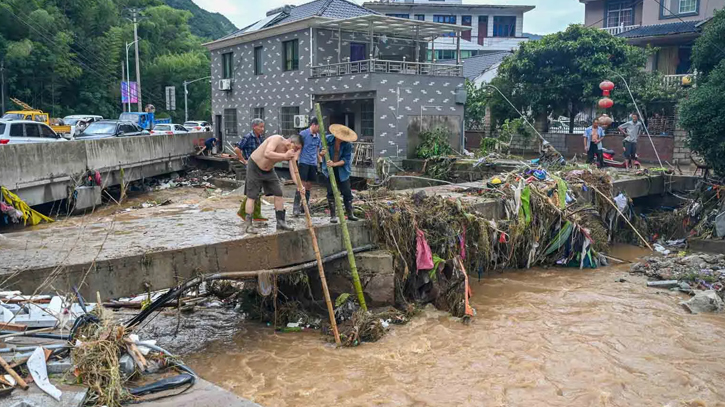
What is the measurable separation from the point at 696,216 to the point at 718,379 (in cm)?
789

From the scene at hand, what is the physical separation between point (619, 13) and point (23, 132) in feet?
Result: 89.9

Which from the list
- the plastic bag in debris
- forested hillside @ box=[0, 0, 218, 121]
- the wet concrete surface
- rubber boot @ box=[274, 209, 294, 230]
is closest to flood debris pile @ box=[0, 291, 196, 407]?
the wet concrete surface

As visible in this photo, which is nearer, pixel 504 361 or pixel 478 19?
pixel 504 361

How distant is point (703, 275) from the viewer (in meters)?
10.6

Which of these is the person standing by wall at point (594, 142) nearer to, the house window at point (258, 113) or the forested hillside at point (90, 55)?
the house window at point (258, 113)

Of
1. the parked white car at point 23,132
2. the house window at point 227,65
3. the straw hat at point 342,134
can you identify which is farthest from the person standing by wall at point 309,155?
the house window at point 227,65

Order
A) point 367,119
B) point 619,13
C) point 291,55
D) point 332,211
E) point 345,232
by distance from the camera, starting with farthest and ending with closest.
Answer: point 619,13
point 291,55
point 367,119
point 332,211
point 345,232

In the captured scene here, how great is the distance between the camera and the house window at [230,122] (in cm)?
2578

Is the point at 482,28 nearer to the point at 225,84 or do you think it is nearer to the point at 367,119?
the point at 225,84

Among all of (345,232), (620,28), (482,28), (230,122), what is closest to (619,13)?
(620,28)

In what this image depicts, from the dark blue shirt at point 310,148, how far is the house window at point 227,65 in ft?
59.5

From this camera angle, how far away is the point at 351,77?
741 inches

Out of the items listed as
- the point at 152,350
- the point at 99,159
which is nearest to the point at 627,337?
the point at 152,350

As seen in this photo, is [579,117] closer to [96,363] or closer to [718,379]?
[718,379]
